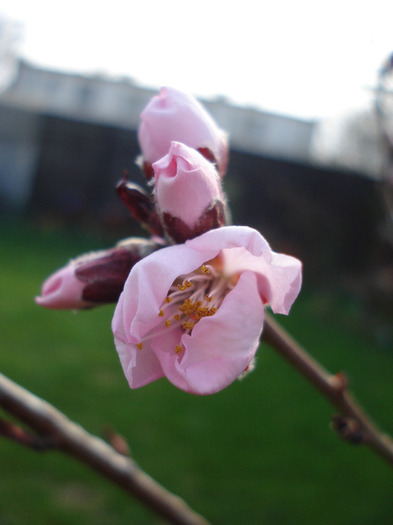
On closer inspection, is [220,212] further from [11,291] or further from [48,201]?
[48,201]

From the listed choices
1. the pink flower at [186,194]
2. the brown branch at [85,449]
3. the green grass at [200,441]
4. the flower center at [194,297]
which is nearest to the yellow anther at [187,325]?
the flower center at [194,297]

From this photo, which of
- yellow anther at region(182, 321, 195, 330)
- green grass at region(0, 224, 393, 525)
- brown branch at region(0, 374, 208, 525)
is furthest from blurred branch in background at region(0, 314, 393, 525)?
green grass at region(0, 224, 393, 525)

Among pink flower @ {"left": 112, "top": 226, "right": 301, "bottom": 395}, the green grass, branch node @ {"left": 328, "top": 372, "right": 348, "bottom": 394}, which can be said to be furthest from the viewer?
the green grass

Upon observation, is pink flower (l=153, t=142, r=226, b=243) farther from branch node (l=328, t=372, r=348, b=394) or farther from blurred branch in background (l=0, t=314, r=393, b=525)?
branch node (l=328, t=372, r=348, b=394)

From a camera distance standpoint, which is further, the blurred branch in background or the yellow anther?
the blurred branch in background

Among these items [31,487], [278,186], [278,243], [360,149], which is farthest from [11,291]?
[360,149]

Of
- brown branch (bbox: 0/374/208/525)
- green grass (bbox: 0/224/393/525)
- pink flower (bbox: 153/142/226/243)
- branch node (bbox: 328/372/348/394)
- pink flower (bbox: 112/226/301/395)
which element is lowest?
green grass (bbox: 0/224/393/525)

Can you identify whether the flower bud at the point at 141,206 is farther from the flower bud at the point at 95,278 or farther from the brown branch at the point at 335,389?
the brown branch at the point at 335,389
